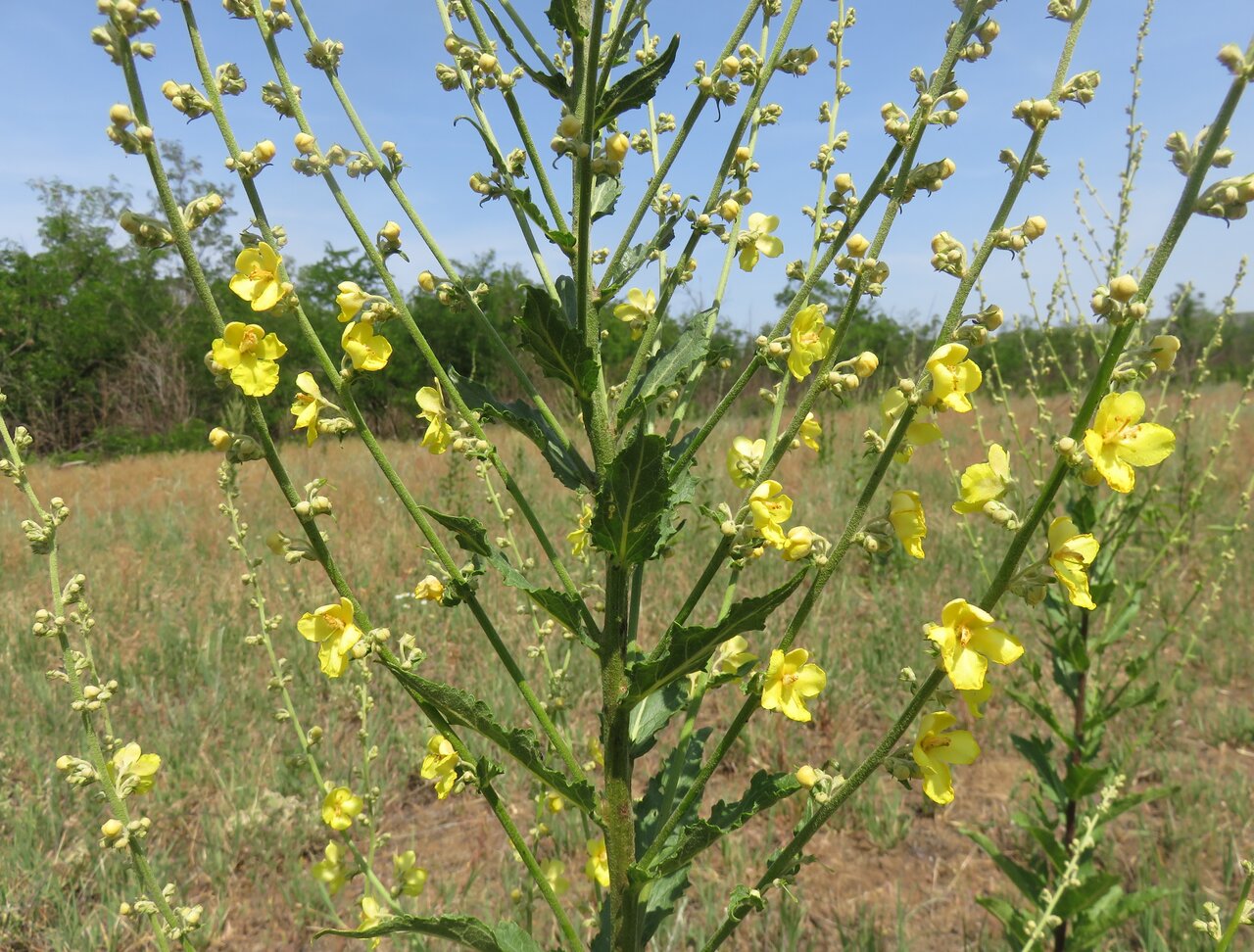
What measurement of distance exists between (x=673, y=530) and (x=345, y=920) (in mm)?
3203

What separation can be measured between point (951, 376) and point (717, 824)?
794mm

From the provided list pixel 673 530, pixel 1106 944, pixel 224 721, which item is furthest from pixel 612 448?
pixel 224 721

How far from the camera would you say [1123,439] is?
103cm

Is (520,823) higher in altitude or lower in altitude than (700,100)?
lower

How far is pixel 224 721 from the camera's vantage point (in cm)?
420

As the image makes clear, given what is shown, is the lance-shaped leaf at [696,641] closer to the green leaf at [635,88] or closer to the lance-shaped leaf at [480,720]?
the lance-shaped leaf at [480,720]

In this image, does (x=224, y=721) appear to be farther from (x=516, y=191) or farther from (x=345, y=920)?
(x=516, y=191)

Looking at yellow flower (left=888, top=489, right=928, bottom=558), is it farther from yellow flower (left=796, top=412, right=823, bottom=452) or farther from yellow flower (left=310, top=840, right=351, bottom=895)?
yellow flower (left=310, top=840, right=351, bottom=895)

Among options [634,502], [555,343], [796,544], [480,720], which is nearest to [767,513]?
[796,544]

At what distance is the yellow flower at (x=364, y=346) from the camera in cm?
125

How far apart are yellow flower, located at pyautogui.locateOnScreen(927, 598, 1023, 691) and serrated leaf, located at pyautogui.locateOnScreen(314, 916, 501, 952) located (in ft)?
2.52

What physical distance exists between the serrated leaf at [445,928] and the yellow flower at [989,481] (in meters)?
0.95

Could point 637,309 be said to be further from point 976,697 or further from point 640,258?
point 976,697

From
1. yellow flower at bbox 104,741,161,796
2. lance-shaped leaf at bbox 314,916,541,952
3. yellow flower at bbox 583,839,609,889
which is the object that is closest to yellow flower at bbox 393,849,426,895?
yellow flower at bbox 583,839,609,889
